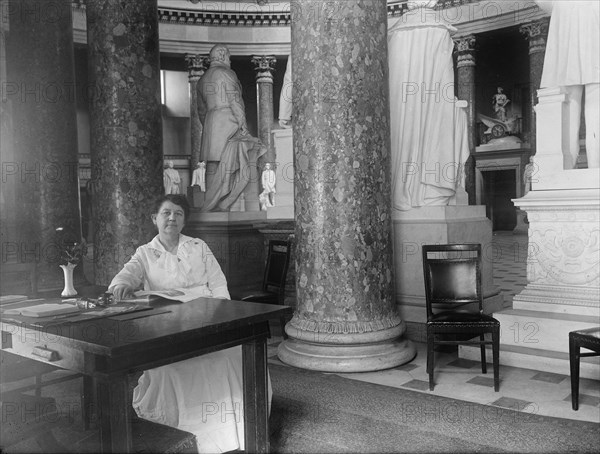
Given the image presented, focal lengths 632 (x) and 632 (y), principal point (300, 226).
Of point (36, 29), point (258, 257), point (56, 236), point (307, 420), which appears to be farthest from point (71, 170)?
point (307, 420)

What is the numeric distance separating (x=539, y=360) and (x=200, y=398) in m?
2.44

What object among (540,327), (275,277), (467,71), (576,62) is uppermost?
(467,71)

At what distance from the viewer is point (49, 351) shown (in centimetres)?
230

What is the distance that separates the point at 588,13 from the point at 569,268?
1789 millimetres

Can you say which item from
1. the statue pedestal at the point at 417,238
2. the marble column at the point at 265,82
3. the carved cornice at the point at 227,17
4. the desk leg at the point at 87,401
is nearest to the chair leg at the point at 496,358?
the statue pedestal at the point at 417,238

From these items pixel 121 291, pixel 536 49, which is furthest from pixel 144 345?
pixel 536 49

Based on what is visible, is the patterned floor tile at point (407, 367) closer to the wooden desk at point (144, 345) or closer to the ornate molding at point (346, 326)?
the ornate molding at point (346, 326)

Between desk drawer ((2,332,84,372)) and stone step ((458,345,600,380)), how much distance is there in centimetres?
307

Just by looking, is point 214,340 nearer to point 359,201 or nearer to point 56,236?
point 359,201

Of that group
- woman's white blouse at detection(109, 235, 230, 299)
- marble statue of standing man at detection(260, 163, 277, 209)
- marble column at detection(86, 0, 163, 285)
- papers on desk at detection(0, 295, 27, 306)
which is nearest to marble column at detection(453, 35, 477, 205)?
marble statue of standing man at detection(260, 163, 277, 209)

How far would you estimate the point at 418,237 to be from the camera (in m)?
5.19

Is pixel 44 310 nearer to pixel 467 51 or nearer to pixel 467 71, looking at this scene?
pixel 467 71

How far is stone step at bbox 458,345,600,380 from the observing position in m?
3.95

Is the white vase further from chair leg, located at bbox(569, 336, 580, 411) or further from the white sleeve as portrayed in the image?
chair leg, located at bbox(569, 336, 580, 411)
